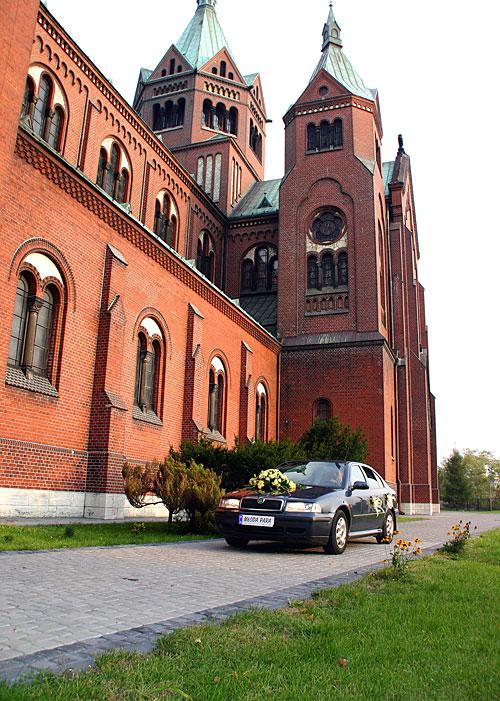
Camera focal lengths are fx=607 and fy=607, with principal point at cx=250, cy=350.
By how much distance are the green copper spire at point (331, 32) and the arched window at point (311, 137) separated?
710cm

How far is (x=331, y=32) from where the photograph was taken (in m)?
34.7

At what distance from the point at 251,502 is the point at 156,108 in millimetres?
31009

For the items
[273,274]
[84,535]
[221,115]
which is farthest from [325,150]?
[84,535]

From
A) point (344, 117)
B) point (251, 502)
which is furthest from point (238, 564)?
point (344, 117)

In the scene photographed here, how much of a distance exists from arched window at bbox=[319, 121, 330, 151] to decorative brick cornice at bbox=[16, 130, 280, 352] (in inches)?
461

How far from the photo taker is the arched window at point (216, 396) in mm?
21089

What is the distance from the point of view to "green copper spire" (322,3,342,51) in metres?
34.5

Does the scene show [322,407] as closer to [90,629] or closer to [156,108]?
[156,108]

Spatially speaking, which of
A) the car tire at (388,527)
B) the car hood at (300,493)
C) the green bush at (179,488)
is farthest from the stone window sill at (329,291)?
the car hood at (300,493)

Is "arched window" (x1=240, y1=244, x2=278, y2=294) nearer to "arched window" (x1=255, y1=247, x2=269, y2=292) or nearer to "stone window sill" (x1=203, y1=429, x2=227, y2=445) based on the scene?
"arched window" (x1=255, y1=247, x2=269, y2=292)

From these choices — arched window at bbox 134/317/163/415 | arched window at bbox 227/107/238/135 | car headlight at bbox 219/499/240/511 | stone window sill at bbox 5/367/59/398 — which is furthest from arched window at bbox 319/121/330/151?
car headlight at bbox 219/499/240/511

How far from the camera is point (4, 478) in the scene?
11438mm

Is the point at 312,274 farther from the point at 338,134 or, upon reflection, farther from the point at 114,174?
the point at 114,174

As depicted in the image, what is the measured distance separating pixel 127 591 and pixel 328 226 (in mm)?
25595
